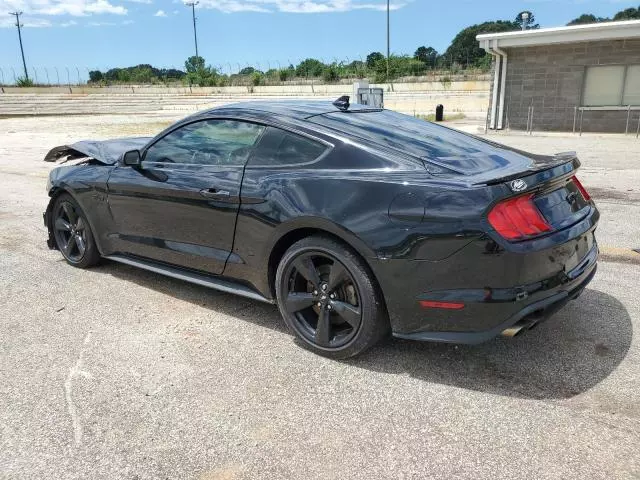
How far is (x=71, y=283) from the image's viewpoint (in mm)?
4785

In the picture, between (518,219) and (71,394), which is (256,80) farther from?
(518,219)

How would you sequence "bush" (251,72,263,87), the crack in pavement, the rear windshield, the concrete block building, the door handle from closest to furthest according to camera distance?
1. the crack in pavement
2. the rear windshield
3. the door handle
4. the concrete block building
5. "bush" (251,72,263,87)

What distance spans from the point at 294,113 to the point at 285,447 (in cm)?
210

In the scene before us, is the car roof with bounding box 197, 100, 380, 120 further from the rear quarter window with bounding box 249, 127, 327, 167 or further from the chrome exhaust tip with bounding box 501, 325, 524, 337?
the chrome exhaust tip with bounding box 501, 325, 524, 337

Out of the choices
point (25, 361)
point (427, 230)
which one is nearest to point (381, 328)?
point (427, 230)

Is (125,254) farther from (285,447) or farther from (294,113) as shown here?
(285,447)

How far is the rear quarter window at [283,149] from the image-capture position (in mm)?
3377

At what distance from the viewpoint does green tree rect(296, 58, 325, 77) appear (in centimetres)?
5306

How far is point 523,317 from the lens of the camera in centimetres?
281

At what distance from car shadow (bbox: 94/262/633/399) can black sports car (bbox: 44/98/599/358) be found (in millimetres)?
303

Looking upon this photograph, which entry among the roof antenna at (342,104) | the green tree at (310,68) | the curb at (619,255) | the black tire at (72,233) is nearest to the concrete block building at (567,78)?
the curb at (619,255)

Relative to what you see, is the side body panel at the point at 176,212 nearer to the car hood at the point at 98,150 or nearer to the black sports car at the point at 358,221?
the black sports car at the point at 358,221

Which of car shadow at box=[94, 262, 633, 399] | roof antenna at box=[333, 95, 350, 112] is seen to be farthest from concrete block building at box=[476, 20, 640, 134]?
car shadow at box=[94, 262, 633, 399]

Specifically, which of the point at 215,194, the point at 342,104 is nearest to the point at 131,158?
the point at 215,194
